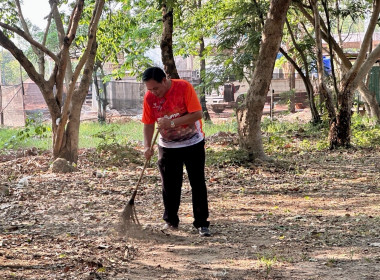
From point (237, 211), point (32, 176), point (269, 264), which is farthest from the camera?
point (32, 176)

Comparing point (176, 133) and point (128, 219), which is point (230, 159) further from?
point (176, 133)

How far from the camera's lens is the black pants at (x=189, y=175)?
5.95 m

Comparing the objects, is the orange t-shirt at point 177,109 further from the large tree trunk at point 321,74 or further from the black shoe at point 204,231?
the large tree trunk at point 321,74

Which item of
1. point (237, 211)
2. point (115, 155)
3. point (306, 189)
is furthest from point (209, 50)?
point (237, 211)

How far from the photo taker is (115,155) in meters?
11.9

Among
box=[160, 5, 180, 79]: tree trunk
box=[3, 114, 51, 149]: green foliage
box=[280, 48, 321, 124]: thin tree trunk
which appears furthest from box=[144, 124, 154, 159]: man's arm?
box=[280, 48, 321, 124]: thin tree trunk

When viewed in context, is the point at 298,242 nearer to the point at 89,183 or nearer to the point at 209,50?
the point at 89,183

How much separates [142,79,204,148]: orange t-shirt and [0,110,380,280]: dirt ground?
102 centimetres

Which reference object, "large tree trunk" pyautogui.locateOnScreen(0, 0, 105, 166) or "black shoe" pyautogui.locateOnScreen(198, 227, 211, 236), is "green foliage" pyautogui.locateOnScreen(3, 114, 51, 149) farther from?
"black shoe" pyautogui.locateOnScreen(198, 227, 211, 236)

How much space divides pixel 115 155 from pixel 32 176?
2.19m

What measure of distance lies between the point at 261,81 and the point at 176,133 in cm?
494

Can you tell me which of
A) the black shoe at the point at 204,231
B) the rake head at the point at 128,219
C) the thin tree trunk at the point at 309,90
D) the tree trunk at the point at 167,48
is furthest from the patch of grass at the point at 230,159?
the thin tree trunk at the point at 309,90

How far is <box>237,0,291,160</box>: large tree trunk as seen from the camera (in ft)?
33.9

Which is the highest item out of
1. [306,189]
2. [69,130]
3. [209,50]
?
[209,50]
